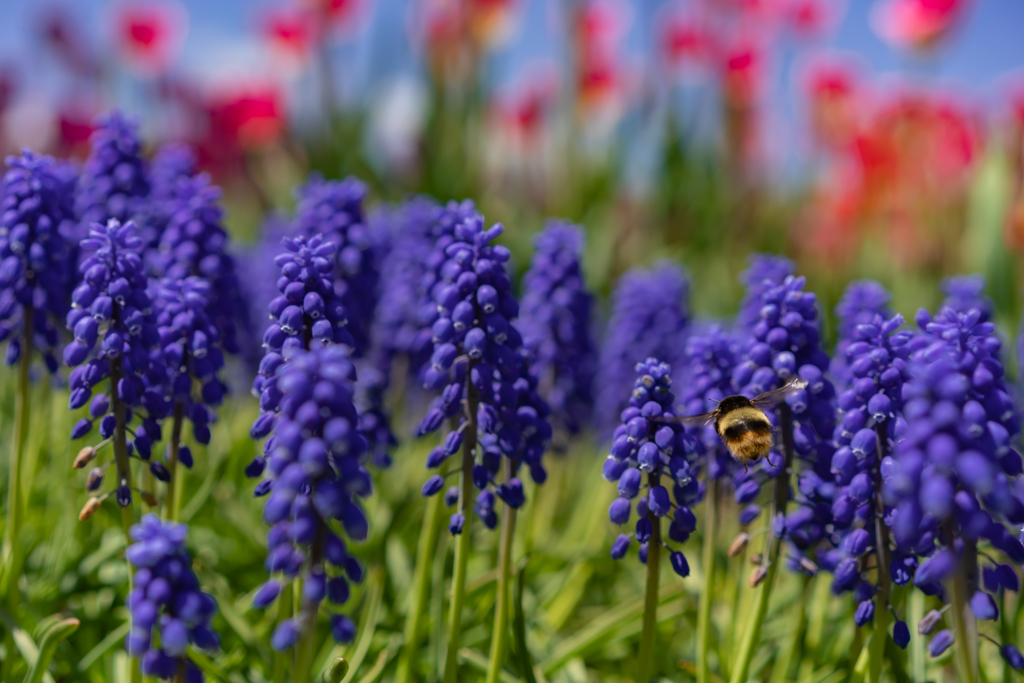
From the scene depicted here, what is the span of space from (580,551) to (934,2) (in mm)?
8669

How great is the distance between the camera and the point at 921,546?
9.13 ft

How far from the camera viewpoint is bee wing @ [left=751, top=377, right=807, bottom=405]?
10.6 ft

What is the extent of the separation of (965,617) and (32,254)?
4038mm

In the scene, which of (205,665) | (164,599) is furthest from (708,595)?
(164,599)

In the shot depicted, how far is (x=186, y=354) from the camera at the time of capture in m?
3.57

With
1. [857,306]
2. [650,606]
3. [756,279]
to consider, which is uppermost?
[756,279]

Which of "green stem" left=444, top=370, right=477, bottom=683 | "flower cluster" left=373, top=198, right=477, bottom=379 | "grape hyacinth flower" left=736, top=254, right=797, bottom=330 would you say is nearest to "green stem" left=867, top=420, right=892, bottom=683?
"grape hyacinth flower" left=736, top=254, right=797, bottom=330

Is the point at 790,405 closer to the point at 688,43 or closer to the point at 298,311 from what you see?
the point at 298,311

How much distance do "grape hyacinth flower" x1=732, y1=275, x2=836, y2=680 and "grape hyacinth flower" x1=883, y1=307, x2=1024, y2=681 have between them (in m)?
0.49

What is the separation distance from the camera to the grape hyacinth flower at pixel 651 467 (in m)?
3.00

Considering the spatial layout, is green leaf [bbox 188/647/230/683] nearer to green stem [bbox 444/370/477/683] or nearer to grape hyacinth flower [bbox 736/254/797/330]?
green stem [bbox 444/370/477/683]

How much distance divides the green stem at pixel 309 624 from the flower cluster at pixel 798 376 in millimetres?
1871

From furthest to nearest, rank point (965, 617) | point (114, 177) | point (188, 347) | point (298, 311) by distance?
1. point (114, 177)
2. point (188, 347)
3. point (298, 311)
4. point (965, 617)

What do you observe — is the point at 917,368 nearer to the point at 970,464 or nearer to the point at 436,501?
the point at 970,464
